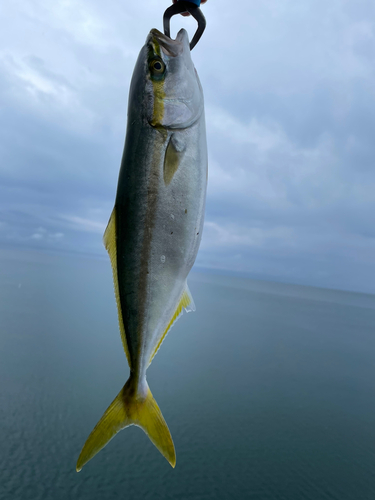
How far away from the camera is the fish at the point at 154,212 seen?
2.28 m

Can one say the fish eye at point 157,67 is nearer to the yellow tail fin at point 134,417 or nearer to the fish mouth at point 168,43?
the fish mouth at point 168,43

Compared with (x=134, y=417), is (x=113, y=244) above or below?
above

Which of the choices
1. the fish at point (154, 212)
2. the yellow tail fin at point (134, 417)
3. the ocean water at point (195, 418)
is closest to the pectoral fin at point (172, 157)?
the fish at point (154, 212)

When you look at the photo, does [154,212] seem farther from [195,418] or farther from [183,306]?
[195,418]

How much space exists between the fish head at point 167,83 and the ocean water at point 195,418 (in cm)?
2427

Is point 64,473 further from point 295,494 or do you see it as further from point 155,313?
point 155,313

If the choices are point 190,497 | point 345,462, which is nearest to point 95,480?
point 190,497

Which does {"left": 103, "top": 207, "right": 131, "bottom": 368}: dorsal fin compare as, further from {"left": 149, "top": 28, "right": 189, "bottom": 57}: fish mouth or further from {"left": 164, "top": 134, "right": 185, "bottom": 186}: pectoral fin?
{"left": 149, "top": 28, "right": 189, "bottom": 57}: fish mouth

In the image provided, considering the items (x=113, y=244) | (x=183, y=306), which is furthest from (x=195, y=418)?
(x=113, y=244)

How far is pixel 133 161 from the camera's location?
7.51 ft

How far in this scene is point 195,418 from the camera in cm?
2608

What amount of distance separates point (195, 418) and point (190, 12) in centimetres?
2784

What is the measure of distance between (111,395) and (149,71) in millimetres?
29600

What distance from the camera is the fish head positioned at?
233 centimetres
